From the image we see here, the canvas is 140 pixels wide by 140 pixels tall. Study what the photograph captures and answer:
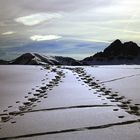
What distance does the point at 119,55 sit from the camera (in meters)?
39.9

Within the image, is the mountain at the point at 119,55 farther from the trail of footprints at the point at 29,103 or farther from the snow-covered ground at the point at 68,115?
the snow-covered ground at the point at 68,115

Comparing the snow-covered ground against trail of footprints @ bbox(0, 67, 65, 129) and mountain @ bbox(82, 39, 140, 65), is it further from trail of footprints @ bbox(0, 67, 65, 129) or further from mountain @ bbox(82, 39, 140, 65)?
mountain @ bbox(82, 39, 140, 65)

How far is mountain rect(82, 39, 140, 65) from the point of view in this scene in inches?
1445

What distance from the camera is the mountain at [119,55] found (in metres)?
36.7

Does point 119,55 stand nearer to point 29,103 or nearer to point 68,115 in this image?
point 29,103

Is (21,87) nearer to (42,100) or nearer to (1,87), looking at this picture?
(1,87)

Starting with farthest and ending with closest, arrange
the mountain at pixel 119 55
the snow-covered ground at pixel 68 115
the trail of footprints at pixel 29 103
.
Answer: the mountain at pixel 119 55 → the trail of footprints at pixel 29 103 → the snow-covered ground at pixel 68 115

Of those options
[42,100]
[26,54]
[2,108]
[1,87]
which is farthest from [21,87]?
[26,54]

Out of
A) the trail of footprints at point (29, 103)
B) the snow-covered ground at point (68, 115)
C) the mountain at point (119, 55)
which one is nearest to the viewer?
the snow-covered ground at point (68, 115)

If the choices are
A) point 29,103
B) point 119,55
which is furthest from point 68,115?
point 119,55

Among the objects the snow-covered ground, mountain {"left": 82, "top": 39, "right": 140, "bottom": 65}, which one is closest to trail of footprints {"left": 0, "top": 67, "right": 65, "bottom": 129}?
the snow-covered ground

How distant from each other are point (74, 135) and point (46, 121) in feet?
2.15

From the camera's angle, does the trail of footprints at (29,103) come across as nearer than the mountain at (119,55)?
Yes

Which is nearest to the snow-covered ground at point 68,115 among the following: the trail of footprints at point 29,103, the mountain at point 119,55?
the trail of footprints at point 29,103
